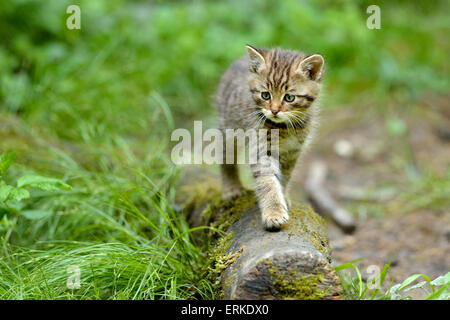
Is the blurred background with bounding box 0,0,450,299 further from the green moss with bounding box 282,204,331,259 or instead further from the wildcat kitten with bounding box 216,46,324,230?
the wildcat kitten with bounding box 216,46,324,230

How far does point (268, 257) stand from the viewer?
9.39 ft

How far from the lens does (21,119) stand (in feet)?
18.5

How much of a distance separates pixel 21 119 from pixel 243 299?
13.2ft

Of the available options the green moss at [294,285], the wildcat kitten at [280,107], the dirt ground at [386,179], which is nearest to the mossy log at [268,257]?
the green moss at [294,285]

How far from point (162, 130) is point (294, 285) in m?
3.61

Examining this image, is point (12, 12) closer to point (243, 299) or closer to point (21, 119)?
point (21, 119)

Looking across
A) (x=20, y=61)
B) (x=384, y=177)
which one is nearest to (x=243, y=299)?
(x=384, y=177)

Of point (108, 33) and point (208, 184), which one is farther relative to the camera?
point (108, 33)

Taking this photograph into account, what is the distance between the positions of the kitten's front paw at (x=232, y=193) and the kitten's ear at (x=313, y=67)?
124 cm

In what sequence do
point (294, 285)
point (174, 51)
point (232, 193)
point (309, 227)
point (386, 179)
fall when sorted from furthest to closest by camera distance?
point (174, 51) → point (386, 179) → point (232, 193) → point (309, 227) → point (294, 285)

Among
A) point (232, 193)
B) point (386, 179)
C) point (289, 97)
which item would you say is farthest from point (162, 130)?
point (386, 179)

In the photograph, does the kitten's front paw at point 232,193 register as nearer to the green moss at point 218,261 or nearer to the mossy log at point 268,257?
the mossy log at point 268,257

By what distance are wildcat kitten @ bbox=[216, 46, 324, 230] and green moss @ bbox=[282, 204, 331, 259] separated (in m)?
0.12

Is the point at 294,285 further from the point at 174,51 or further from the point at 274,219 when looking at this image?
the point at 174,51
